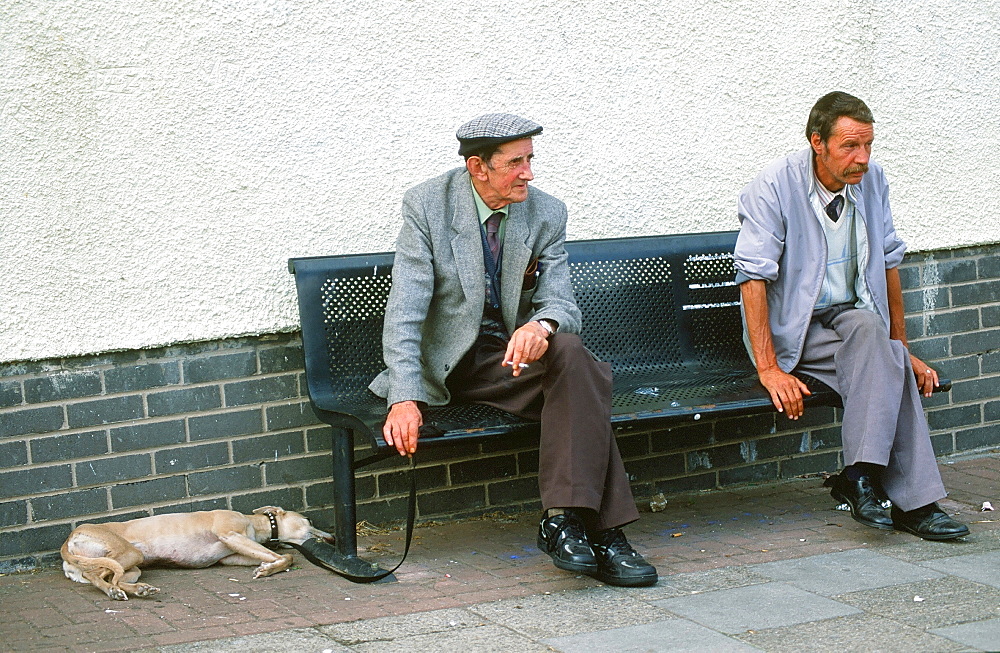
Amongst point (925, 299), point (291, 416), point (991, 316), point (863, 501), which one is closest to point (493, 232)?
point (291, 416)

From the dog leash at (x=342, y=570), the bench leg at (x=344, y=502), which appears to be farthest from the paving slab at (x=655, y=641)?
the bench leg at (x=344, y=502)

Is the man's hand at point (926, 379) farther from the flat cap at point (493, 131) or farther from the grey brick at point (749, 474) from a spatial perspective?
the flat cap at point (493, 131)

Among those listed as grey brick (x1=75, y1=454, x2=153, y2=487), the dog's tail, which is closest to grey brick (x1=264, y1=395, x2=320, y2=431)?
grey brick (x1=75, y1=454, x2=153, y2=487)

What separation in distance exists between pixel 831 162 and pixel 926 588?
1.77 m

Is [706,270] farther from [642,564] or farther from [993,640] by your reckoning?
[993,640]

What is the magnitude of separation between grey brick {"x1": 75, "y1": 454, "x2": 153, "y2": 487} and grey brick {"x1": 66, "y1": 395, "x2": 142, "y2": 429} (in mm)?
151

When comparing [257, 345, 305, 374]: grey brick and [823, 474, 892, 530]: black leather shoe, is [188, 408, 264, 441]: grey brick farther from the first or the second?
[823, 474, 892, 530]: black leather shoe

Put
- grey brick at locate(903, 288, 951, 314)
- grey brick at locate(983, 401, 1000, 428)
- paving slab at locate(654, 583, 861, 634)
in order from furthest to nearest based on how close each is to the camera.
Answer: grey brick at locate(983, 401, 1000, 428), grey brick at locate(903, 288, 951, 314), paving slab at locate(654, 583, 861, 634)

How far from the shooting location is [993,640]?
3318 millimetres

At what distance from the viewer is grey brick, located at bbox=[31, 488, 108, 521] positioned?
4406 millimetres

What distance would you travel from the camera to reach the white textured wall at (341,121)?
436cm

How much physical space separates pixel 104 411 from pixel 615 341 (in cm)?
215

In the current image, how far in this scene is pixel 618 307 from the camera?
5141 millimetres

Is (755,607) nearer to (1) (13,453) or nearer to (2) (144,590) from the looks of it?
(2) (144,590)
